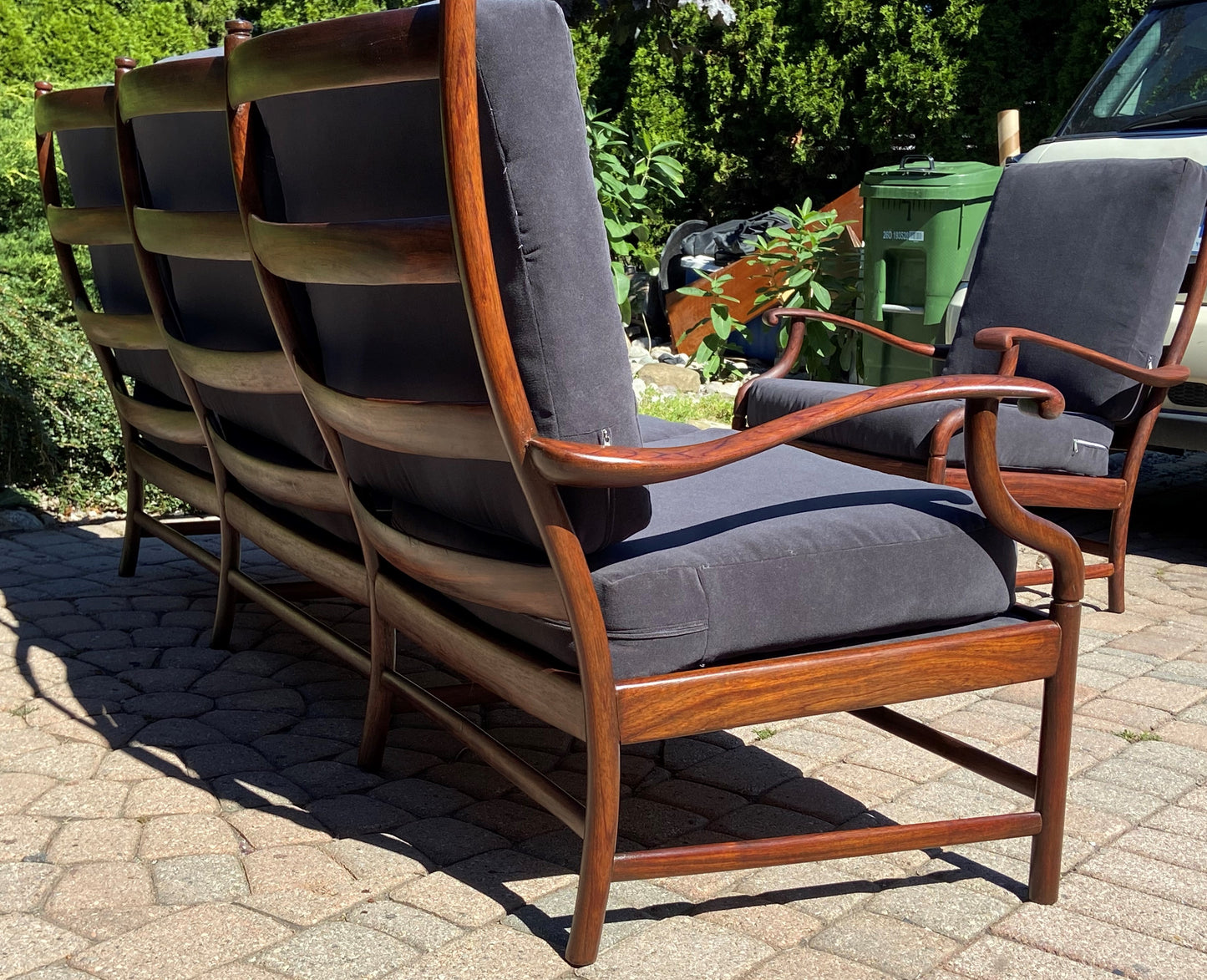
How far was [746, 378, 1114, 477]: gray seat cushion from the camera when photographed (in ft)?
11.6

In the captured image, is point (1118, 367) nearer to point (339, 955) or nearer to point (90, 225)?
point (339, 955)

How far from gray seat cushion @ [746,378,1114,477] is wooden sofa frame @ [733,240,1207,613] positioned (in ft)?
0.09

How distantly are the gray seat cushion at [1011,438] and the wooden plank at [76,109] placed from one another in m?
2.03

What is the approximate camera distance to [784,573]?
1.92m

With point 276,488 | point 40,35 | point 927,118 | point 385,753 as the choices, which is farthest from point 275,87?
point 40,35

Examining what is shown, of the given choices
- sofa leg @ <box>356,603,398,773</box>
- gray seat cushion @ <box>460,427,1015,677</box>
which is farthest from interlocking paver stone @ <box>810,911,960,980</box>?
sofa leg @ <box>356,603,398,773</box>

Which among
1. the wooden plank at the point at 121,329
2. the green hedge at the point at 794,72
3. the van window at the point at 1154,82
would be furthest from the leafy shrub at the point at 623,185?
the wooden plank at the point at 121,329

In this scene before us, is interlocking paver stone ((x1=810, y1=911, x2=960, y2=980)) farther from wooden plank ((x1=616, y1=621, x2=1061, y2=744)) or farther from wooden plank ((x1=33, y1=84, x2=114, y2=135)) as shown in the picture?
wooden plank ((x1=33, y1=84, x2=114, y2=135))

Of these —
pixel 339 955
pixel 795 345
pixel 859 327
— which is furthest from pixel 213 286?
pixel 859 327

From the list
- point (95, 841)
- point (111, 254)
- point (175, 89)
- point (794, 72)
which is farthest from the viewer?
point (794, 72)

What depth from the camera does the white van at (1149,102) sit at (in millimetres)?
4793

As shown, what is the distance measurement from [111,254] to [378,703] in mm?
1804

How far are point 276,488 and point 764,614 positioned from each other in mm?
1329

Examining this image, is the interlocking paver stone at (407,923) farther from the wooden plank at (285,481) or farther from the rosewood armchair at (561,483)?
the wooden plank at (285,481)
